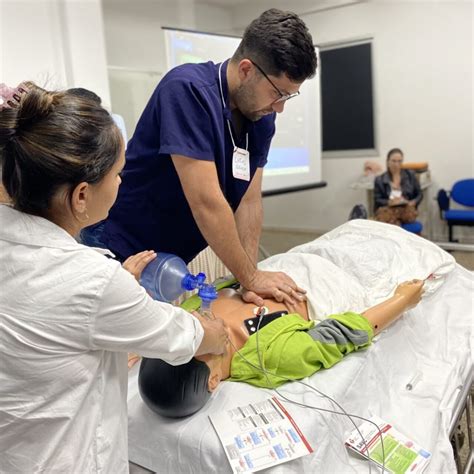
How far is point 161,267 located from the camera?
150cm

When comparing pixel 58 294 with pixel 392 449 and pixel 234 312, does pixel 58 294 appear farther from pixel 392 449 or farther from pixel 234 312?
A: pixel 392 449

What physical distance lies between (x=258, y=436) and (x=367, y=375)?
1.57ft

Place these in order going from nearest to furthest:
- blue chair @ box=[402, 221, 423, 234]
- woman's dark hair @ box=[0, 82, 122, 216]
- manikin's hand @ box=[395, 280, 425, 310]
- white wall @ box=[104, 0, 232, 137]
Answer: woman's dark hair @ box=[0, 82, 122, 216], manikin's hand @ box=[395, 280, 425, 310], white wall @ box=[104, 0, 232, 137], blue chair @ box=[402, 221, 423, 234]

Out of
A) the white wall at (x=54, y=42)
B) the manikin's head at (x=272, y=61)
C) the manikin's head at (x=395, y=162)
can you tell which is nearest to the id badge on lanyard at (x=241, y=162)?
the manikin's head at (x=272, y=61)

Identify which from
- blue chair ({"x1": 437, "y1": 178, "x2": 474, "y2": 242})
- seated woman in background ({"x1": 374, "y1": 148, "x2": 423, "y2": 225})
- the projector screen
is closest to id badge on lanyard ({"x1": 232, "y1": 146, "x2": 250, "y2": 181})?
the projector screen

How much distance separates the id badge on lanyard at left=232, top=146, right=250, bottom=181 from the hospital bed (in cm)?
56

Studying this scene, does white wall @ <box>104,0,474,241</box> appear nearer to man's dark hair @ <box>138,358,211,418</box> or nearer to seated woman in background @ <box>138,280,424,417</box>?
seated woman in background @ <box>138,280,424,417</box>

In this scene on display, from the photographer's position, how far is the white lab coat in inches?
27.8

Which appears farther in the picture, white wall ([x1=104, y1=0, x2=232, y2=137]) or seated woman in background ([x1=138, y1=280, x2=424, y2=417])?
white wall ([x1=104, y1=0, x2=232, y2=137])

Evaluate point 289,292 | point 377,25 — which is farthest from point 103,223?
point 377,25

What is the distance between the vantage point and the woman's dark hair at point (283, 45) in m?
1.20

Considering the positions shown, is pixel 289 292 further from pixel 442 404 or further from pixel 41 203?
pixel 41 203

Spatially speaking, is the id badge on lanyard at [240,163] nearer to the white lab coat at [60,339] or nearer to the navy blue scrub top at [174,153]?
the navy blue scrub top at [174,153]

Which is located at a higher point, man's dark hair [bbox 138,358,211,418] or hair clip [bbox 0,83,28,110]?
hair clip [bbox 0,83,28,110]
